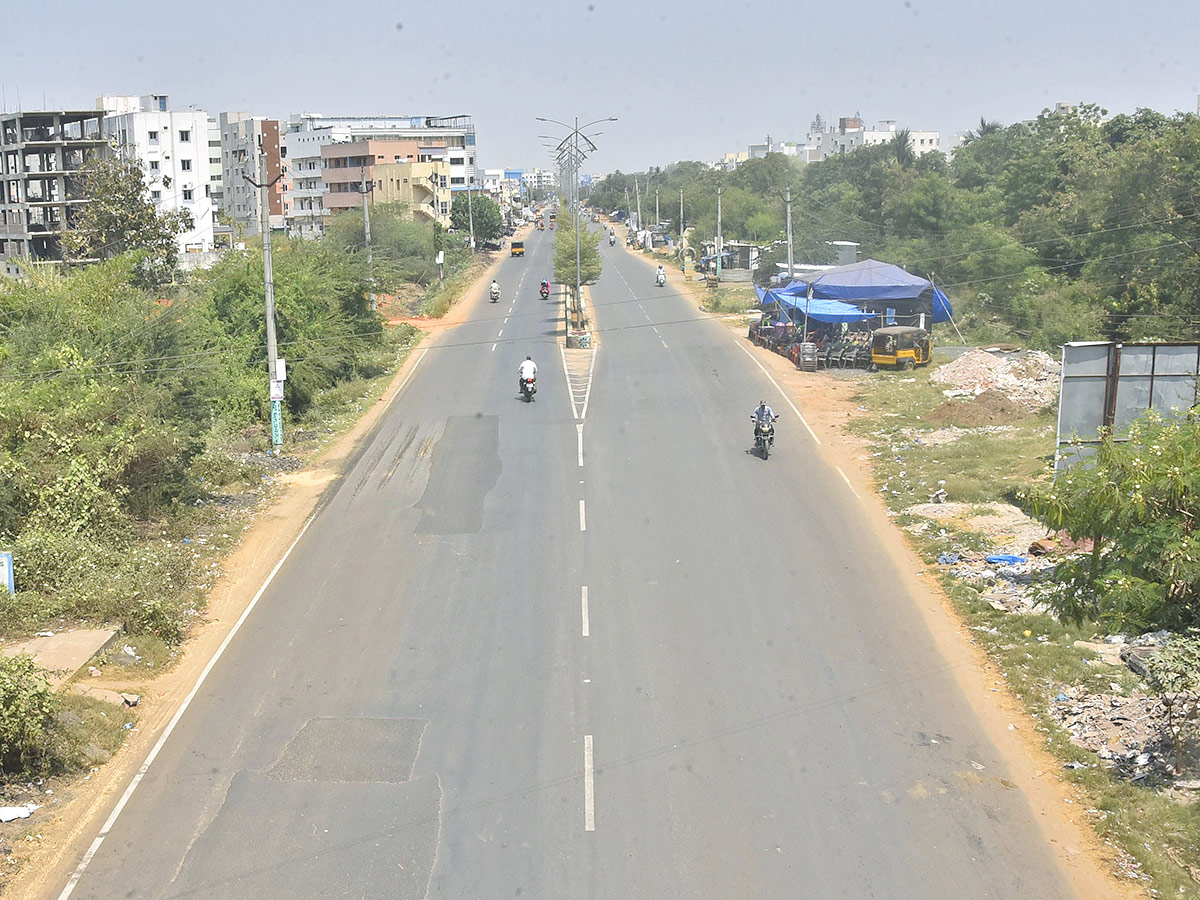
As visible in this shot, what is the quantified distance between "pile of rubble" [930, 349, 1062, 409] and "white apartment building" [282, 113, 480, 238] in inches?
2778

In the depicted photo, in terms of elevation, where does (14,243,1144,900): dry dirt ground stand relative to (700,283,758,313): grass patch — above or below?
below

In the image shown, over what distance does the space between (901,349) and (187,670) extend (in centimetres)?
2900

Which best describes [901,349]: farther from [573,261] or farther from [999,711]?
[999,711]

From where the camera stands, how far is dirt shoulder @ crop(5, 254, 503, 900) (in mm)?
10477

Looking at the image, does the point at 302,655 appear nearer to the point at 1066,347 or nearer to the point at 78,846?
the point at 78,846

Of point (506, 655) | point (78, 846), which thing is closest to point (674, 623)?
point (506, 655)

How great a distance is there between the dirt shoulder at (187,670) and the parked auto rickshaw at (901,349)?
17.7m

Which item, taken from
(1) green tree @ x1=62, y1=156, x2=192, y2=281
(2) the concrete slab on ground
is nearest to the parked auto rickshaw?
(2) the concrete slab on ground

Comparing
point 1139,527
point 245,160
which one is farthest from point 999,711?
point 245,160

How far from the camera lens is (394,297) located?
202 feet

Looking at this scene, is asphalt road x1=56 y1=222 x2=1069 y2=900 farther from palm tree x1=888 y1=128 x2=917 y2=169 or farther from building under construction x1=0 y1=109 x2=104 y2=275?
palm tree x1=888 y1=128 x2=917 y2=169

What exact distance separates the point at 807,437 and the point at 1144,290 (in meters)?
17.1

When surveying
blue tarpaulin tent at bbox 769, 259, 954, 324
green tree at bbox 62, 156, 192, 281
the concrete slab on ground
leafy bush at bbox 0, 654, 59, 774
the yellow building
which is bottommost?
the concrete slab on ground

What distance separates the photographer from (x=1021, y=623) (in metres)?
15.9
